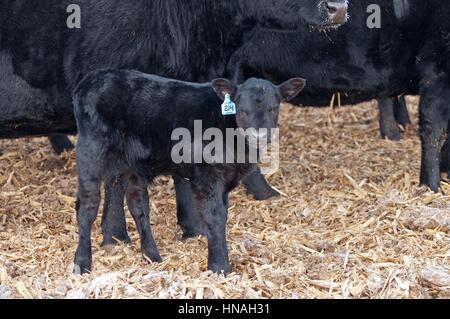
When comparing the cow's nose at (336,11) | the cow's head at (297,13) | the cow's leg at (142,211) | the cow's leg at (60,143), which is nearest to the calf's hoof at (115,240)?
the cow's leg at (142,211)

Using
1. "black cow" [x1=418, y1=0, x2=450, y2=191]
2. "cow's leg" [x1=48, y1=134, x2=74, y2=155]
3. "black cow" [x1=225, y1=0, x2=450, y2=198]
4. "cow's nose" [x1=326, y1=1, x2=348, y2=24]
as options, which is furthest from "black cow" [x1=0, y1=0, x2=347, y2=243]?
"cow's leg" [x1=48, y1=134, x2=74, y2=155]

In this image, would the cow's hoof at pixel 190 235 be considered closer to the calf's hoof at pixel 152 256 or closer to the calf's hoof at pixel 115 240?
the calf's hoof at pixel 115 240

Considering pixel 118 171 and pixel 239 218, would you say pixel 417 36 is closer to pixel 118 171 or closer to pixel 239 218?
pixel 239 218

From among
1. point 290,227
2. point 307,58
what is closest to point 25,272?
point 290,227

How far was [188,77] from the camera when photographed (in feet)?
24.9

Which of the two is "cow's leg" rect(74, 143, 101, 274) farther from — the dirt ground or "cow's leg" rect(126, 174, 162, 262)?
"cow's leg" rect(126, 174, 162, 262)

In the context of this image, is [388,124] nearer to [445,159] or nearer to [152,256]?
[445,159]

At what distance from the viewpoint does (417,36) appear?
849 cm

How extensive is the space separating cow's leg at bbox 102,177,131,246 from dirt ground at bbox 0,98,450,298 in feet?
0.40

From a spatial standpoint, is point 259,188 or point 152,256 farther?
point 259,188

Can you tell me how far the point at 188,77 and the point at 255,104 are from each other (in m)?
1.26

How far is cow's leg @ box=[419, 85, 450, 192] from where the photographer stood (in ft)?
27.9

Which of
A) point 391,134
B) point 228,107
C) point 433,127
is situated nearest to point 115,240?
point 228,107

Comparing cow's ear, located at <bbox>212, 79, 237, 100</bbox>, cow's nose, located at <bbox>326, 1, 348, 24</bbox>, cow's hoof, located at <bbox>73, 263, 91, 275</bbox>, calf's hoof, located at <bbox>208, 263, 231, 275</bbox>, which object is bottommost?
cow's hoof, located at <bbox>73, 263, 91, 275</bbox>
